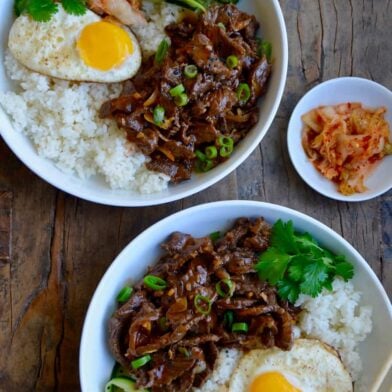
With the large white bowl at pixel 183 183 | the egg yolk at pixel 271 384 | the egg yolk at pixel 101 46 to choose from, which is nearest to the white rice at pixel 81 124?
the large white bowl at pixel 183 183

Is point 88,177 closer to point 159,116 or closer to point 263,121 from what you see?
point 159,116

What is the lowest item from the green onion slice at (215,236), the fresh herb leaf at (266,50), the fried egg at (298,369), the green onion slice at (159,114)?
the fried egg at (298,369)

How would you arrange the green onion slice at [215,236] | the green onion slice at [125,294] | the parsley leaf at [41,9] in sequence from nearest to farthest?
the parsley leaf at [41,9] → the green onion slice at [125,294] → the green onion slice at [215,236]

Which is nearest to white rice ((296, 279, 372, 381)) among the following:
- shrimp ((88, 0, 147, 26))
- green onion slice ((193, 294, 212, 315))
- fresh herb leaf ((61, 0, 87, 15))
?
green onion slice ((193, 294, 212, 315))

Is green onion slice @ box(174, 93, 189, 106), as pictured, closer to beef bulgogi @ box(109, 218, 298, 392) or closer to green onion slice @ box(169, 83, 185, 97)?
green onion slice @ box(169, 83, 185, 97)

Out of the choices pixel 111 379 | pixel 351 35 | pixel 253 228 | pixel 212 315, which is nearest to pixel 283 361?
pixel 212 315

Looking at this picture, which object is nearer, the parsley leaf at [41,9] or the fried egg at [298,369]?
the parsley leaf at [41,9]

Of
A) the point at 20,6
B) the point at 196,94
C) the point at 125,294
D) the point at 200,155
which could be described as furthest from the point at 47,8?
the point at 125,294

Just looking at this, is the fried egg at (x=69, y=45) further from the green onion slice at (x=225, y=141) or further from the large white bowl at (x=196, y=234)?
the large white bowl at (x=196, y=234)
